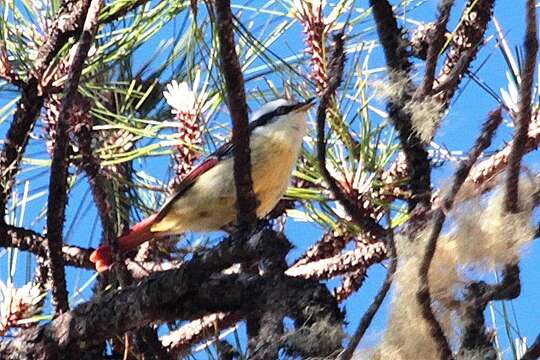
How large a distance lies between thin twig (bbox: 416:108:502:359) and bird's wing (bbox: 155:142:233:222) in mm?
1639

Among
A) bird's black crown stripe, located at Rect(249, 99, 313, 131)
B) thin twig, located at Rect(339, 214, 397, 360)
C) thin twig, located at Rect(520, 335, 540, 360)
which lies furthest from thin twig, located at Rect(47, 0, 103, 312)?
thin twig, located at Rect(520, 335, 540, 360)

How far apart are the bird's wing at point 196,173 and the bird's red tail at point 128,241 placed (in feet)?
0.12

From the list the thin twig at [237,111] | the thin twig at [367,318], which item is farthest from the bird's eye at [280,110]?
the thin twig at [367,318]

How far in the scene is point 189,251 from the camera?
3215 millimetres

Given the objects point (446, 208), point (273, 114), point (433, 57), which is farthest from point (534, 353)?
point (273, 114)

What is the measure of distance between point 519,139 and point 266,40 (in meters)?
1.76

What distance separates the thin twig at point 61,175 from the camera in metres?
2.18

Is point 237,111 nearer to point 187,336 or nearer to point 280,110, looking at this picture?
point 187,336

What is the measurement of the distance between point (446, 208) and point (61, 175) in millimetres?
1179

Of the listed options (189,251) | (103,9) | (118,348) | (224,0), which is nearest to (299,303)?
(224,0)

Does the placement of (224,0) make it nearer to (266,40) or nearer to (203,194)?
(266,40)

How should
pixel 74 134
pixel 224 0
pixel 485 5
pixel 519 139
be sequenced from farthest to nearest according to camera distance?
pixel 74 134
pixel 485 5
pixel 224 0
pixel 519 139

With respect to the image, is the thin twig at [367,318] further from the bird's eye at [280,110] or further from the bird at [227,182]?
the bird's eye at [280,110]

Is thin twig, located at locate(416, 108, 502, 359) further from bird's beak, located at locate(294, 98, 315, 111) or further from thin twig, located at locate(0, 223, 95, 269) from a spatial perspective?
thin twig, located at locate(0, 223, 95, 269)
